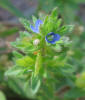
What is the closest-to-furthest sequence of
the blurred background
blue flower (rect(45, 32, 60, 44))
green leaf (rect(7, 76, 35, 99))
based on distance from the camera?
blue flower (rect(45, 32, 60, 44)) → green leaf (rect(7, 76, 35, 99)) → the blurred background

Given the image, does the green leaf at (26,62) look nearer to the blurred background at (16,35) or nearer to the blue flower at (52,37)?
the blue flower at (52,37)

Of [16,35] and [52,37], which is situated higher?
[16,35]

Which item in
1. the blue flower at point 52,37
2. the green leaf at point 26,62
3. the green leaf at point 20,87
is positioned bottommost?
the green leaf at point 20,87

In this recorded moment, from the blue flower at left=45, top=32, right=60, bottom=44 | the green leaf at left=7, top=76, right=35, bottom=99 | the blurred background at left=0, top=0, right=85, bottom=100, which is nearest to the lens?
the blue flower at left=45, top=32, right=60, bottom=44

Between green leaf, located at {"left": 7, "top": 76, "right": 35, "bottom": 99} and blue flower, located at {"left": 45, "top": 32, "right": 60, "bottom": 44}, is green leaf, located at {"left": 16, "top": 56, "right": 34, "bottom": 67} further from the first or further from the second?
green leaf, located at {"left": 7, "top": 76, "right": 35, "bottom": 99}

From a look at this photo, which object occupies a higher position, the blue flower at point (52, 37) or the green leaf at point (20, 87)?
the blue flower at point (52, 37)

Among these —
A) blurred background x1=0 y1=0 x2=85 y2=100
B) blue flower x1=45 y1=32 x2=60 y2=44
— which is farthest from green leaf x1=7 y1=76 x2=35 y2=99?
blue flower x1=45 y1=32 x2=60 y2=44

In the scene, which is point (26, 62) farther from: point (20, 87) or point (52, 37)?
point (20, 87)

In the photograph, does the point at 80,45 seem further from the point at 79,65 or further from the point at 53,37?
the point at 53,37

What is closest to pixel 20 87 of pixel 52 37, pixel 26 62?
pixel 26 62

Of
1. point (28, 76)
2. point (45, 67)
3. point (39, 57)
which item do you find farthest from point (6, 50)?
point (39, 57)

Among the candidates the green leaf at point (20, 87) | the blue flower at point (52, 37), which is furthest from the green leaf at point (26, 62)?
the green leaf at point (20, 87)
